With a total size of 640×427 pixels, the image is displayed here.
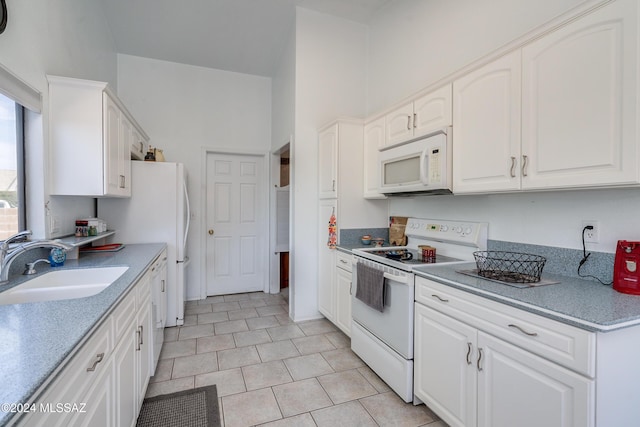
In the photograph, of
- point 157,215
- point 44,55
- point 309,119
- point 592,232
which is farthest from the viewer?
point 309,119

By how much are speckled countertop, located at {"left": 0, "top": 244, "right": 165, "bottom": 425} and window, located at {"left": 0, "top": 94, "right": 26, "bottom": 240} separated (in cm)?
49

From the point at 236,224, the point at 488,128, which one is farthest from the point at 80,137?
the point at 488,128

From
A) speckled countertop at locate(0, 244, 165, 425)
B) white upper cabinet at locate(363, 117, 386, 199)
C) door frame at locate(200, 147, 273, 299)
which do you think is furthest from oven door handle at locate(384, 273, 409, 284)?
door frame at locate(200, 147, 273, 299)

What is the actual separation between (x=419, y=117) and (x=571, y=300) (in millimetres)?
1533

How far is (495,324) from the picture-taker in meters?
1.37

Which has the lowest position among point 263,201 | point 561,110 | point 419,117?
point 263,201

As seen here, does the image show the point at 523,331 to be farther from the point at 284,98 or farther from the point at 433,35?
the point at 284,98

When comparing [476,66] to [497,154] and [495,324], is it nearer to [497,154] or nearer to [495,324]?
[497,154]

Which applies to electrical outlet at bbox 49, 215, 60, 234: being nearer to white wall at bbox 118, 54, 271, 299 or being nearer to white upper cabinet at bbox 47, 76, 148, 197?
white upper cabinet at bbox 47, 76, 148, 197

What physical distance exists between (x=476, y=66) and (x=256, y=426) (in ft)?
8.36

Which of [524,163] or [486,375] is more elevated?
[524,163]

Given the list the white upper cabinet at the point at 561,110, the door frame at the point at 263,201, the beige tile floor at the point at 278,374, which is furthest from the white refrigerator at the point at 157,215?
the white upper cabinet at the point at 561,110

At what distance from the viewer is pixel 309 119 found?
3.40 metres

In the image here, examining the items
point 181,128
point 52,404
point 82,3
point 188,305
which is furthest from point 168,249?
point 52,404
